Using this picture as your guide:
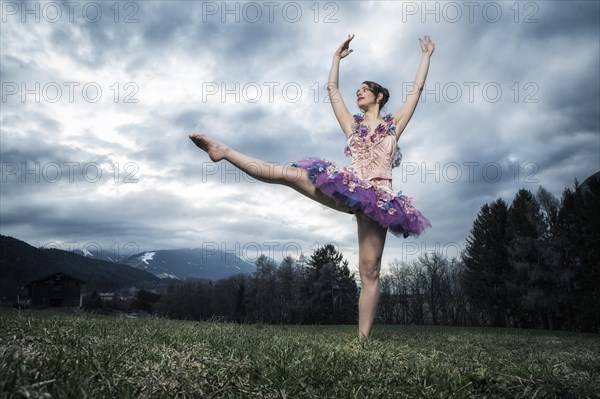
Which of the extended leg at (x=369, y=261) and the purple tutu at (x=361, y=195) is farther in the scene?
the extended leg at (x=369, y=261)

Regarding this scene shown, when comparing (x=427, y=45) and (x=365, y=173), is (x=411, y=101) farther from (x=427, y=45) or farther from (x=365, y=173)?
(x=365, y=173)

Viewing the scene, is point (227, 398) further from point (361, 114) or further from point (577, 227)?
point (577, 227)

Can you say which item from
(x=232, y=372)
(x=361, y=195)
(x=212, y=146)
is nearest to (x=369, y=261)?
(x=361, y=195)

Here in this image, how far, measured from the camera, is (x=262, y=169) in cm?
369

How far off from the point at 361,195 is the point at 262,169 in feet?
3.40

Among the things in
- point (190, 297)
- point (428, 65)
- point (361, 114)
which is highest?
point (428, 65)

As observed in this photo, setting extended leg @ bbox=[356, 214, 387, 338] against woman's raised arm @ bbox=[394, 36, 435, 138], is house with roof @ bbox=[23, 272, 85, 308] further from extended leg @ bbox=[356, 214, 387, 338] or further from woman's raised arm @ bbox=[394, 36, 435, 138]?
woman's raised arm @ bbox=[394, 36, 435, 138]

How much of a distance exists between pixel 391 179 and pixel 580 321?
123 feet

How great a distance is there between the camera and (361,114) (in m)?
4.84

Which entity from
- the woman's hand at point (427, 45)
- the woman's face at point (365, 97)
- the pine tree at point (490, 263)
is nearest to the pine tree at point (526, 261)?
the pine tree at point (490, 263)

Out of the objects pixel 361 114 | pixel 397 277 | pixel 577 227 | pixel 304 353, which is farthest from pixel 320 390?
pixel 397 277

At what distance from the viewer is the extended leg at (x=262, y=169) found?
3697 millimetres

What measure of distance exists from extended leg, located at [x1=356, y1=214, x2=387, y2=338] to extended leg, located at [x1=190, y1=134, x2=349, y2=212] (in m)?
0.53

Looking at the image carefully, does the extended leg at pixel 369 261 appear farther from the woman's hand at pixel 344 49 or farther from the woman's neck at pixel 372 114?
the woman's hand at pixel 344 49
